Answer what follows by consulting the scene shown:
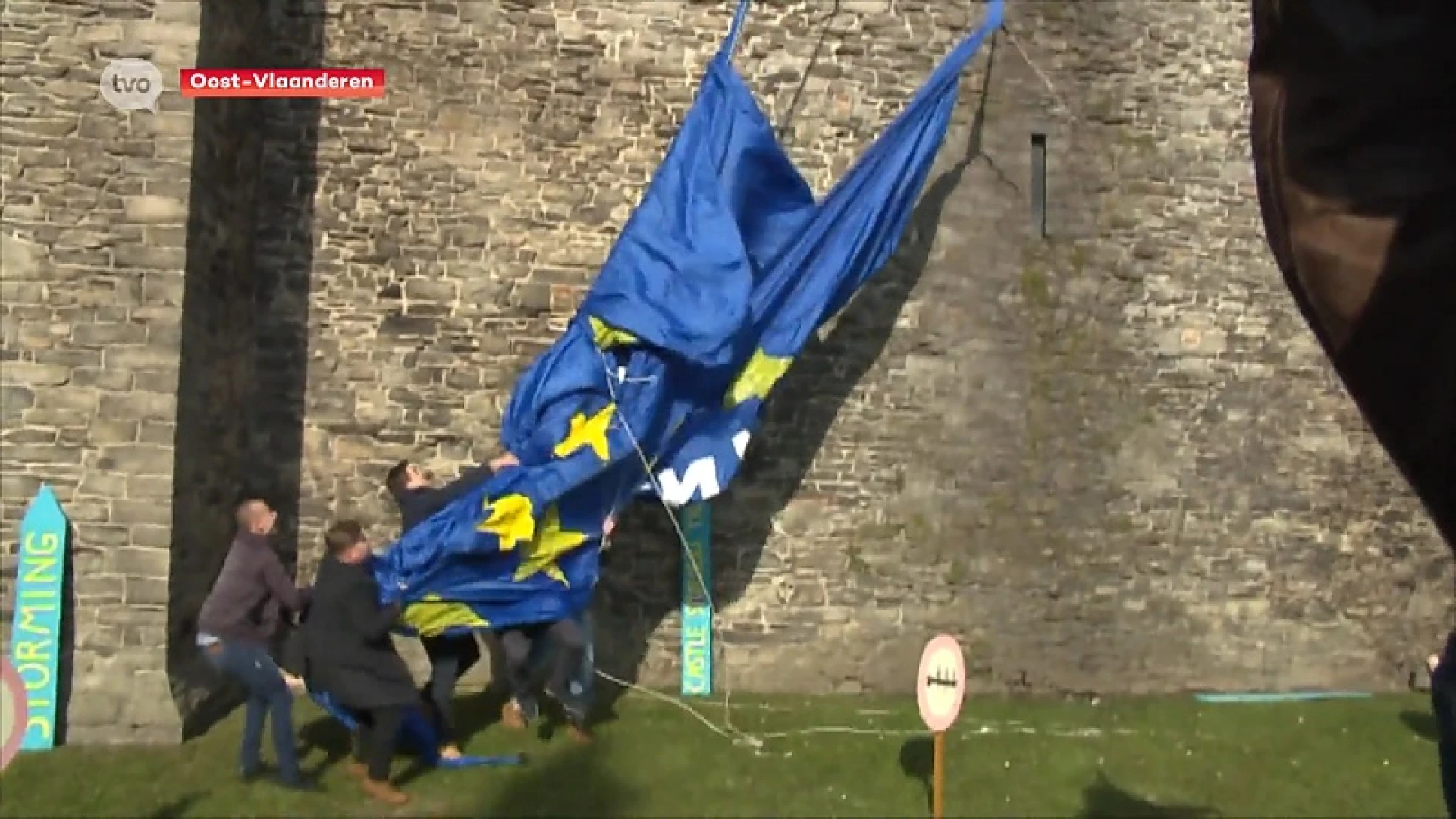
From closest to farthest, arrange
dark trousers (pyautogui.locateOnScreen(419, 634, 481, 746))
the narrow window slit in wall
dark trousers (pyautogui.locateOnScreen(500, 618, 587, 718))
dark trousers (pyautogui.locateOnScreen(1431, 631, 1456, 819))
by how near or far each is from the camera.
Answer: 1. dark trousers (pyautogui.locateOnScreen(1431, 631, 1456, 819))
2. dark trousers (pyautogui.locateOnScreen(419, 634, 481, 746))
3. dark trousers (pyautogui.locateOnScreen(500, 618, 587, 718))
4. the narrow window slit in wall

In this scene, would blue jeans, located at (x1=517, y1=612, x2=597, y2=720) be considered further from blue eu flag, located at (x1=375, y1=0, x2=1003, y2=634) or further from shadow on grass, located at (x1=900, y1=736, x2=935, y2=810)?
shadow on grass, located at (x1=900, y1=736, x2=935, y2=810)

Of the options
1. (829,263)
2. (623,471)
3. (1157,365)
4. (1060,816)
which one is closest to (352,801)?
(623,471)

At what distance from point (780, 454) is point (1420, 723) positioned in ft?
14.4

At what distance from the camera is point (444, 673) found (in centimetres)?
633

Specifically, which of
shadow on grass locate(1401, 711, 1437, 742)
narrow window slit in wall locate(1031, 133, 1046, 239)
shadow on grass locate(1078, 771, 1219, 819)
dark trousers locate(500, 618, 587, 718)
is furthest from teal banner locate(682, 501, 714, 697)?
shadow on grass locate(1401, 711, 1437, 742)

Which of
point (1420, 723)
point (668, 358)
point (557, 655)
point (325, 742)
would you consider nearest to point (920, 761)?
point (557, 655)

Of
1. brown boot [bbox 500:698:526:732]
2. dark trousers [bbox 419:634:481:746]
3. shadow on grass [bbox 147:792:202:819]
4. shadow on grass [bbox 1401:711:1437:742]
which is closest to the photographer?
shadow on grass [bbox 147:792:202:819]

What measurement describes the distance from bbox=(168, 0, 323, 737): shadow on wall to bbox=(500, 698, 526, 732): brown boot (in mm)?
1565

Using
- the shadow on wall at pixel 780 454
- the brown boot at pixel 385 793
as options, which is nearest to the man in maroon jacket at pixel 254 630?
the brown boot at pixel 385 793

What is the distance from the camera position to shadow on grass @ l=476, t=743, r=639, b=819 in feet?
17.6

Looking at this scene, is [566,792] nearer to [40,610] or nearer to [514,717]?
[514,717]

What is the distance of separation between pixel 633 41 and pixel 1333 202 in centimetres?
761

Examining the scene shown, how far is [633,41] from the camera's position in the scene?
26.7 feet

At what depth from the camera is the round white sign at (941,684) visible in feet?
15.9
